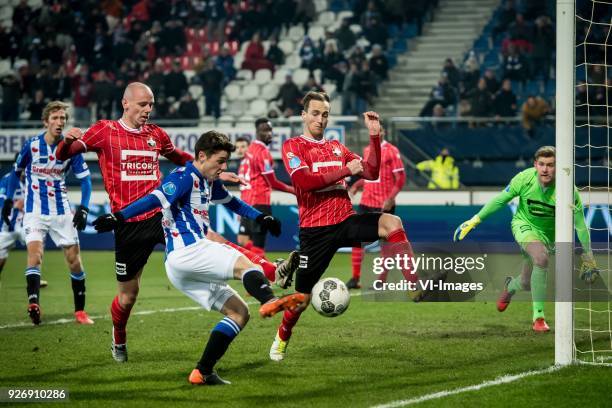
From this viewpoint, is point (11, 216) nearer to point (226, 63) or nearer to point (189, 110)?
point (189, 110)

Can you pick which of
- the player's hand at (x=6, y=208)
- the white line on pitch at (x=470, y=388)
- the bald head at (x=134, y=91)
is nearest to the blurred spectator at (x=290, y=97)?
the player's hand at (x=6, y=208)

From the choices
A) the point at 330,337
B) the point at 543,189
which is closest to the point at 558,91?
the point at 543,189

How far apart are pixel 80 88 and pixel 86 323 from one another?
16029 millimetres

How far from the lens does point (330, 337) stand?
9.72 meters

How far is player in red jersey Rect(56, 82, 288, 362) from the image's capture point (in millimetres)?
8352

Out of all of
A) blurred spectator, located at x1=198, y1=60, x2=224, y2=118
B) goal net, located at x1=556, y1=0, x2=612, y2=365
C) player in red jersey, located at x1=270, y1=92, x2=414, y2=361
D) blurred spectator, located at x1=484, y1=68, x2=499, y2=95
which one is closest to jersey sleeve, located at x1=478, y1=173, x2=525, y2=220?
goal net, located at x1=556, y1=0, x2=612, y2=365

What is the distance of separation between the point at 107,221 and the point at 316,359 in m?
2.42

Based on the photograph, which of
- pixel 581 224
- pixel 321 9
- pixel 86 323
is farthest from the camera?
pixel 321 9

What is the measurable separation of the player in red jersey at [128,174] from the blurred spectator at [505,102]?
13957mm

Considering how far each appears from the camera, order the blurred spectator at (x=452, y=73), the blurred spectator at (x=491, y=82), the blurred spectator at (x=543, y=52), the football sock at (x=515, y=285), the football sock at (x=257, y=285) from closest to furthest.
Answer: the football sock at (x=257, y=285) < the football sock at (x=515, y=285) < the blurred spectator at (x=491, y=82) < the blurred spectator at (x=543, y=52) < the blurred spectator at (x=452, y=73)

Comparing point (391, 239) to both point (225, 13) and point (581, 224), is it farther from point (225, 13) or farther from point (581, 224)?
point (225, 13)

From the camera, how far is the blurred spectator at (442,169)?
20.0 m

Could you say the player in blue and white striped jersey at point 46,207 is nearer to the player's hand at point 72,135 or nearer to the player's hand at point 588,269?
the player's hand at point 72,135

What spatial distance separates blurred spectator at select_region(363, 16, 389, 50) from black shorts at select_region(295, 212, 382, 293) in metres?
17.7
